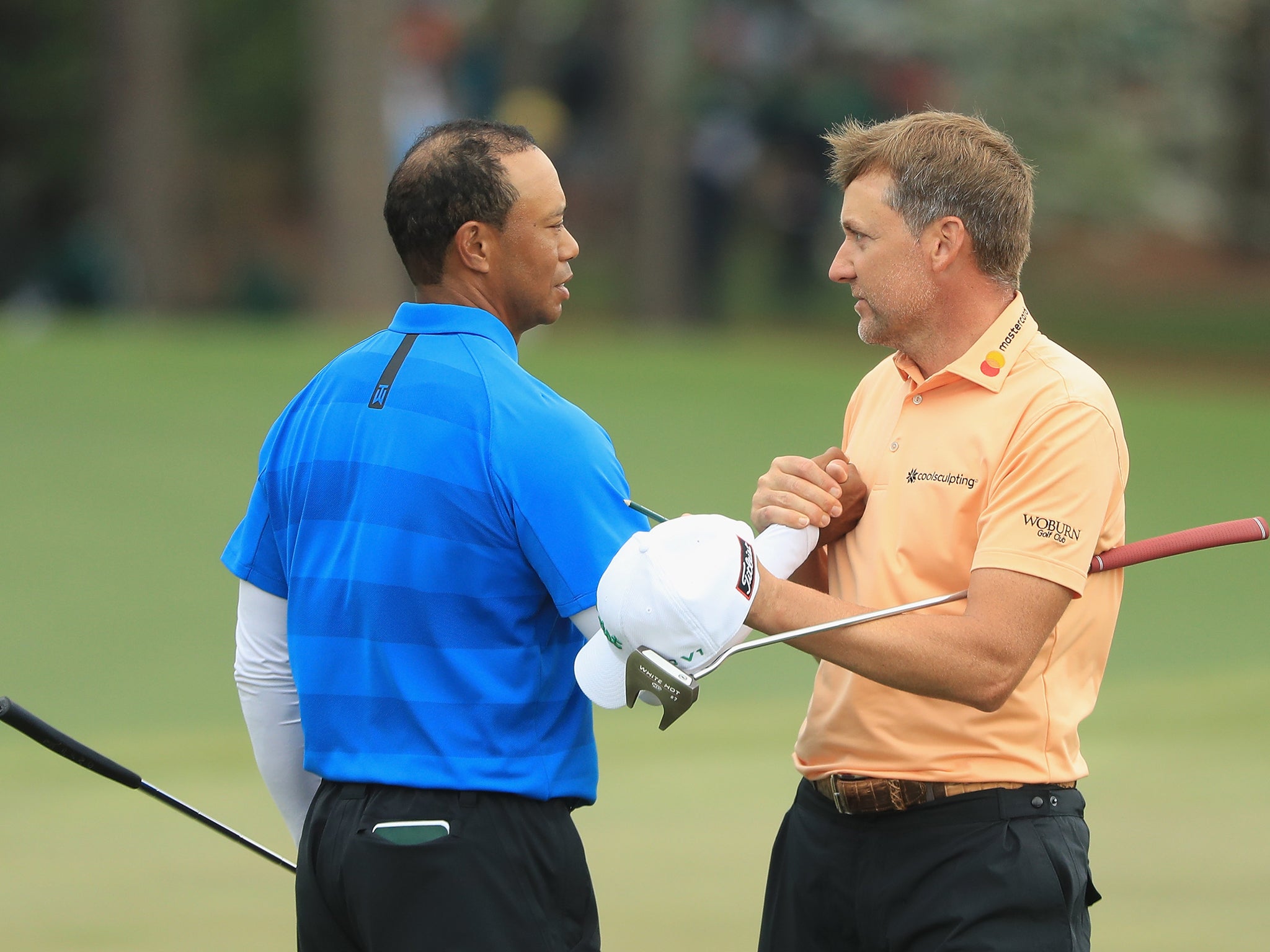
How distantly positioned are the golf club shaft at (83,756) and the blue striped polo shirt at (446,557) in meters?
0.43

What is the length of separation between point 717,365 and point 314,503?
Result: 535 inches

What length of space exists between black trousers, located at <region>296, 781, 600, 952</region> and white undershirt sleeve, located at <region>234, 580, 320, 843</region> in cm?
32

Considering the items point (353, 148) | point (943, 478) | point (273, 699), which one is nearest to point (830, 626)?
point (943, 478)

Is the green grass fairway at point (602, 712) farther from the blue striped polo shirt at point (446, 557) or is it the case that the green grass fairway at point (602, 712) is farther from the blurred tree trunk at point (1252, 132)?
the blurred tree trunk at point (1252, 132)

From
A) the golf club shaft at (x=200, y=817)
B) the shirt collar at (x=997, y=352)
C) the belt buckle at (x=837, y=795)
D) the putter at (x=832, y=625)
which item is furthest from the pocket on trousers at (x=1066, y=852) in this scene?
the golf club shaft at (x=200, y=817)

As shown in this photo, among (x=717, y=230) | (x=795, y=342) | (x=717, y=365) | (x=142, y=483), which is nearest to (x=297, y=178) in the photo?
(x=717, y=230)

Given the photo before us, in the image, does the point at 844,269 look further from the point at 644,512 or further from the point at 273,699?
the point at 273,699

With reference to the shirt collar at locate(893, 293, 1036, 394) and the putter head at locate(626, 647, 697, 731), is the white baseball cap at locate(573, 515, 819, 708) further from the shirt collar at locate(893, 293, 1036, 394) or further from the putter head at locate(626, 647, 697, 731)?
the shirt collar at locate(893, 293, 1036, 394)

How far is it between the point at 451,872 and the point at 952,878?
90 cm

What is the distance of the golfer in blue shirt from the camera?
2812 millimetres

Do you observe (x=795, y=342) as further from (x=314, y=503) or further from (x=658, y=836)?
(x=314, y=503)

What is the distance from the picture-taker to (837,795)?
10.6ft

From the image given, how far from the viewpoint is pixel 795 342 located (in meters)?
23.3

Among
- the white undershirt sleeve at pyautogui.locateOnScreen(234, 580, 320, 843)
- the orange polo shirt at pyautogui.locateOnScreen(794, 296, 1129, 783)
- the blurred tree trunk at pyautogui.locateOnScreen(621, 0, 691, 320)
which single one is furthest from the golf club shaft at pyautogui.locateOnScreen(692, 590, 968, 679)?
the blurred tree trunk at pyautogui.locateOnScreen(621, 0, 691, 320)
